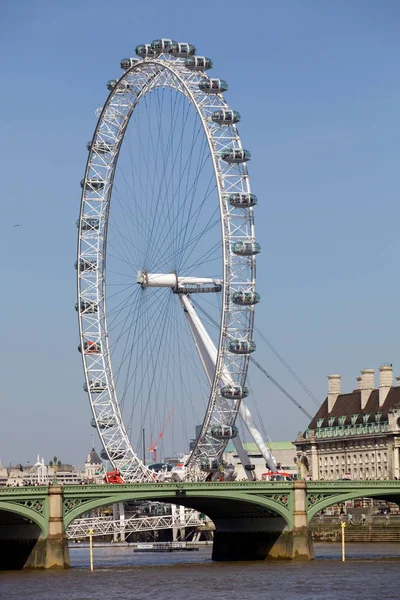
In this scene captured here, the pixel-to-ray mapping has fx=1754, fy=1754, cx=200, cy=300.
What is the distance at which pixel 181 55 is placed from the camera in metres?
97.1

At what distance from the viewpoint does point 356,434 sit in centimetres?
15525

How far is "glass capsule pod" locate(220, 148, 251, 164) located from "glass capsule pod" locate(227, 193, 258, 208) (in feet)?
6.31

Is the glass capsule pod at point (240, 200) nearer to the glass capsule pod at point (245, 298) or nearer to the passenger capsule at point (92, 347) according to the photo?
the glass capsule pod at point (245, 298)

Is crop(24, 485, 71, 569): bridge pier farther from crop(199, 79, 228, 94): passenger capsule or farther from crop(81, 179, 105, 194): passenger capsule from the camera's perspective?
crop(81, 179, 105, 194): passenger capsule

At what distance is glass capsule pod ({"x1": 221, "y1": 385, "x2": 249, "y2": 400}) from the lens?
311ft

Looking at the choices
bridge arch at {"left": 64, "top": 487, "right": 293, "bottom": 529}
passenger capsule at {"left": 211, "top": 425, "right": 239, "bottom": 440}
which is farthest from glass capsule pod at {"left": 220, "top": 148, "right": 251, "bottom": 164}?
bridge arch at {"left": 64, "top": 487, "right": 293, "bottom": 529}

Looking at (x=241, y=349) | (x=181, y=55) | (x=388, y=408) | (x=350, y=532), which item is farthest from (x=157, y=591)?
(x=388, y=408)

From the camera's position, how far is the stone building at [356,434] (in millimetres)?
149500

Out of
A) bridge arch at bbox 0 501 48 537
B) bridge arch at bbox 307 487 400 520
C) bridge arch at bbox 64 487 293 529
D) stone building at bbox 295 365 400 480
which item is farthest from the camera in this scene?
stone building at bbox 295 365 400 480

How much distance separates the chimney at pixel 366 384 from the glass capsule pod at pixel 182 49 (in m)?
64.1

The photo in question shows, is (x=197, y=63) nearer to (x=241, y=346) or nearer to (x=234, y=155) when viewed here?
(x=234, y=155)

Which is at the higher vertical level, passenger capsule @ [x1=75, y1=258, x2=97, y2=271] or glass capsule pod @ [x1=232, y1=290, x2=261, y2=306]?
passenger capsule @ [x1=75, y1=258, x2=97, y2=271]

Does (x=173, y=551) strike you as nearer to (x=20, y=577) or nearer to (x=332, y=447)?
(x=332, y=447)

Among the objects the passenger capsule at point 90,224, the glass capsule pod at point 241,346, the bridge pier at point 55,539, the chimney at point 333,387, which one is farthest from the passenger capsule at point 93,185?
the chimney at point 333,387
